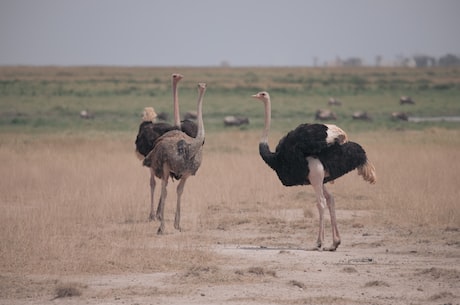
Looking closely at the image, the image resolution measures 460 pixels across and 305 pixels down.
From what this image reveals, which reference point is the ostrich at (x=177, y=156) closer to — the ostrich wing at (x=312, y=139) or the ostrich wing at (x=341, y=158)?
the ostrich wing at (x=312, y=139)

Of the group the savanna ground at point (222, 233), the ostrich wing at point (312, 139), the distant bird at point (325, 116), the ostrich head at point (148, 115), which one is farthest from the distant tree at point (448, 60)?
the ostrich wing at point (312, 139)

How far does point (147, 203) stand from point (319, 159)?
14.7ft

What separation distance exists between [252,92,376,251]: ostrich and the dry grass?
99 centimetres

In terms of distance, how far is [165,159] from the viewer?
40.8 feet

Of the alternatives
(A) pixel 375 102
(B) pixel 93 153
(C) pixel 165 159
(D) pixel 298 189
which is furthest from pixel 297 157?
(A) pixel 375 102

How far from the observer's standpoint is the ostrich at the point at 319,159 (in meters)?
11.0

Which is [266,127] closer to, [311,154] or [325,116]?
[311,154]

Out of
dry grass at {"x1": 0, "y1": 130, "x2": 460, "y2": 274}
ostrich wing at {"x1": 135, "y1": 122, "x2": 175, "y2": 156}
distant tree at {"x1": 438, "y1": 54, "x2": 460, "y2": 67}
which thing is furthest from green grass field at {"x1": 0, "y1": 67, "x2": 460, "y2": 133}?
distant tree at {"x1": 438, "y1": 54, "x2": 460, "y2": 67}

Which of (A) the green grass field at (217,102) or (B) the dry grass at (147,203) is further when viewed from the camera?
(A) the green grass field at (217,102)

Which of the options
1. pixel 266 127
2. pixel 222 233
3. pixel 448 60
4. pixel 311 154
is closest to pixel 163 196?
pixel 222 233

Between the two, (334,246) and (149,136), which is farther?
(149,136)

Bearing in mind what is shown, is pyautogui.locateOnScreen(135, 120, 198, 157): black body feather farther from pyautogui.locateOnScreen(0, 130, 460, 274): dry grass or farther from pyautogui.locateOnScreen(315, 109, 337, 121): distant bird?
pyautogui.locateOnScreen(315, 109, 337, 121): distant bird

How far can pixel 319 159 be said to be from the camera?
36.3 ft

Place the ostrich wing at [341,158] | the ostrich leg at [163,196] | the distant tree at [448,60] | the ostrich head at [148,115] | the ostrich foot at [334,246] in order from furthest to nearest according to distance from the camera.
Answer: the distant tree at [448,60], the ostrich head at [148,115], the ostrich leg at [163,196], the ostrich wing at [341,158], the ostrich foot at [334,246]
